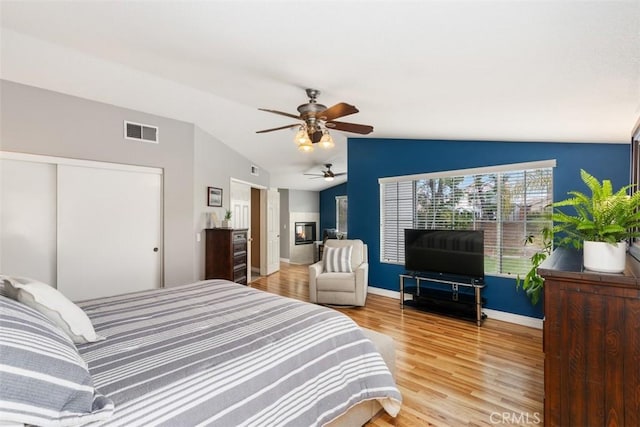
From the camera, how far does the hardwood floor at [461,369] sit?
80.5 inches

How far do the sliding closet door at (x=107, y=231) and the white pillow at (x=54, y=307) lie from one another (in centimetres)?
237

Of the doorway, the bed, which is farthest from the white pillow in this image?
the doorway

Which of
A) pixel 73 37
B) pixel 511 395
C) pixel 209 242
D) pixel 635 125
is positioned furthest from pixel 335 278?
pixel 73 37

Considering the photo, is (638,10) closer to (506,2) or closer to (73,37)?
(506,2)

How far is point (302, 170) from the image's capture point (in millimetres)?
7520

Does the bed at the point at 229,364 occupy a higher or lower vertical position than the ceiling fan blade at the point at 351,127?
lower

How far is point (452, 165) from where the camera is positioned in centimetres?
434

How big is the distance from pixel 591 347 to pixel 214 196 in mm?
4838

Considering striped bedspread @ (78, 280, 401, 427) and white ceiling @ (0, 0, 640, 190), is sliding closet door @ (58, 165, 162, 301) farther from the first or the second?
striped bedspread @ (78, 280, 401, 427)

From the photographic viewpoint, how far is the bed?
3.61 ft

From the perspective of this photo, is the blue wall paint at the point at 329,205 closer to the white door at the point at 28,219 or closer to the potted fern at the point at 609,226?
the white door at the point at 28,219

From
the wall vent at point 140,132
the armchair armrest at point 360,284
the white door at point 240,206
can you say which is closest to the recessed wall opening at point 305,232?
the white door at point 240,206

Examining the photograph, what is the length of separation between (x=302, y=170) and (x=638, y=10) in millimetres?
6606

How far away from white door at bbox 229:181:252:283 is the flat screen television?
3.01 m
